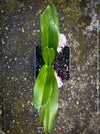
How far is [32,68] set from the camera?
1.26 m

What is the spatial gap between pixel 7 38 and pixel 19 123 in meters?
0.70

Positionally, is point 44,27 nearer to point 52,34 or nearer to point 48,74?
point 52,34

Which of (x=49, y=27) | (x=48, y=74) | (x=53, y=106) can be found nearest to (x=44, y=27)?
(x=49, y=27)

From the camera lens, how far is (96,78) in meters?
1.35

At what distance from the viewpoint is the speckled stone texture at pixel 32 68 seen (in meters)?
1.24

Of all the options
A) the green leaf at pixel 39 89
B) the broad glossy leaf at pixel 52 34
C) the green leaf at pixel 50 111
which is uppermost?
the broad glossy leaf at pixel 52 34

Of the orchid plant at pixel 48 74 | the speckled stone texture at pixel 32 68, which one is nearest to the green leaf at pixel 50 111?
the orchid plant at pixel 48 74

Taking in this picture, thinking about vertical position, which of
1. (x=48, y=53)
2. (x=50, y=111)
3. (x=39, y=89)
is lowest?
(x=50, y=111)

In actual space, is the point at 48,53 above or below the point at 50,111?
above

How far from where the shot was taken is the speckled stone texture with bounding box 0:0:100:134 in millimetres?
1238

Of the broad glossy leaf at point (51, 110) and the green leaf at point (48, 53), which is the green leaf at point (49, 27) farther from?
the broad glossy leaf at point (51, 110)

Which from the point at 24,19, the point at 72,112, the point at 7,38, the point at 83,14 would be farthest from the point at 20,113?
the point at 83,14

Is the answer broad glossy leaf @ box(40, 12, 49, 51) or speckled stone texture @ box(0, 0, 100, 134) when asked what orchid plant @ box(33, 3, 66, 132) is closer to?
broad glossy leaf @ box(40, 12, 49, 51)

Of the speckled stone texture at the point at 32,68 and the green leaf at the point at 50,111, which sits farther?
the speckled stone texture at the point at 32,68
